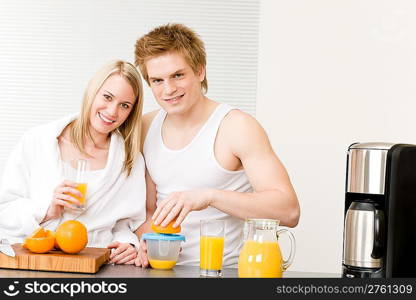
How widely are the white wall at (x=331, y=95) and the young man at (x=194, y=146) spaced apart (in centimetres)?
167

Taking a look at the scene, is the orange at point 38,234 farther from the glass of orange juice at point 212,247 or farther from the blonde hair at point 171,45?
the blonde hair at point 171,45

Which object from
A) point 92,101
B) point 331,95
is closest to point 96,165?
point 92,101

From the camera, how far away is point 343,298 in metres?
1.43

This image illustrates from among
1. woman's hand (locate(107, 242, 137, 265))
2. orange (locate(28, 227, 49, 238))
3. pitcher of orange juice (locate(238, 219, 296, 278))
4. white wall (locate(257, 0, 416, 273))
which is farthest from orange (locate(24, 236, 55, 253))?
white wall (locate(257, 0, 416, 273))

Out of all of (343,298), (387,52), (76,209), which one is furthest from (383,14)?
(343,298)

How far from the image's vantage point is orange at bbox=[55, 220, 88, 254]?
176 cm

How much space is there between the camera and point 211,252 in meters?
1.70

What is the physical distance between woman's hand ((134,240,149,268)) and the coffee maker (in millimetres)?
563

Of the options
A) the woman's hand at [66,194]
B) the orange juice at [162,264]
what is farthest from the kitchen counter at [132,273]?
the woman's hand at [66,194]

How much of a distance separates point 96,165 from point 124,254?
18.7 inches

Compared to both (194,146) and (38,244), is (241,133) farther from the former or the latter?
(38,244)

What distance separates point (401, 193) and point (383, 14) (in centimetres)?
267

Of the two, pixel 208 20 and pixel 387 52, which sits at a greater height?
pixel 208 20

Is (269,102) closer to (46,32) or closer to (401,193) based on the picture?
(46,32)
